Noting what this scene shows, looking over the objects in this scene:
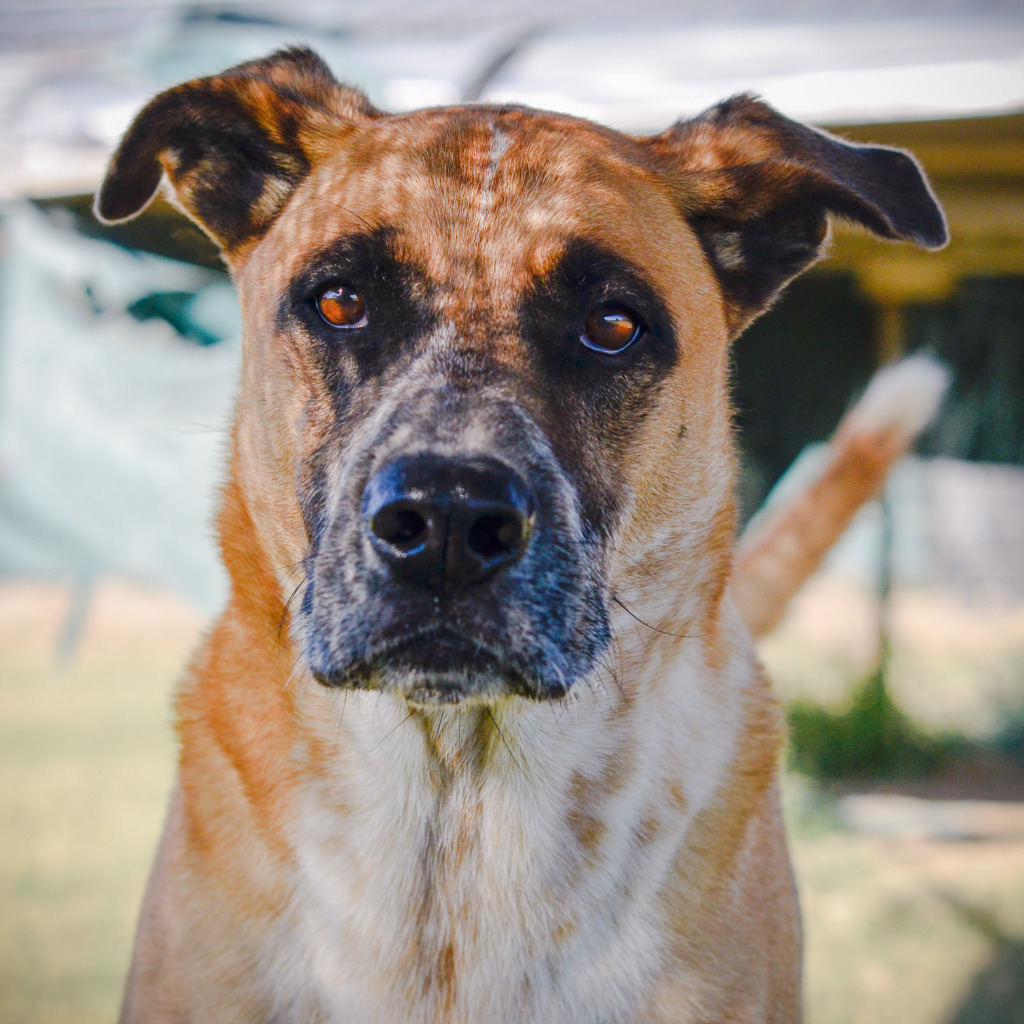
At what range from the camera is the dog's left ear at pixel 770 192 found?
1864mm

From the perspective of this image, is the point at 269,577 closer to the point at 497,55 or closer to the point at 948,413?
the point at 497,55

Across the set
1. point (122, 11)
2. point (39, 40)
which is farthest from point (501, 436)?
point (122, 11)

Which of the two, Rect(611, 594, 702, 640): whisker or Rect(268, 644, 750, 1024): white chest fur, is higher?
Rect(611, 594, 702, 640): whisker

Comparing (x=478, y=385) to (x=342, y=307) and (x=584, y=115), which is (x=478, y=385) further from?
(x=584, y=115)

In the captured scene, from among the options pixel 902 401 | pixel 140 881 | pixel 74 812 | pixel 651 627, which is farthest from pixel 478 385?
pixel 74 812

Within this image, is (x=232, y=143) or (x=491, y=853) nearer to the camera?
(x=491, y=853)

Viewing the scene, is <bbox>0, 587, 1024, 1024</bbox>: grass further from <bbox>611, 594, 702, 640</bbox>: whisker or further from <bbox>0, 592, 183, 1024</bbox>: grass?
<bbox>611, 594, 702, 640</bbox>: whisker

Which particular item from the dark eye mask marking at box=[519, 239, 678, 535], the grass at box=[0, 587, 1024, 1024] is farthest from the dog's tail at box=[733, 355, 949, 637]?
the grass at box=[0, 587, 1024, 1024]

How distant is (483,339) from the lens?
1685 mm

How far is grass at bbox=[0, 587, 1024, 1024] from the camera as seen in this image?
11.5 ft

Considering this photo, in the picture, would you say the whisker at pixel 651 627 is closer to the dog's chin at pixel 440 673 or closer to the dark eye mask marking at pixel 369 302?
the dog's chin at pixel 440 673

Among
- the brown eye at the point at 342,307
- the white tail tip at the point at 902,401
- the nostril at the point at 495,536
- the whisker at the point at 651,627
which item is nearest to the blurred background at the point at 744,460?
the white tail tip at the point at 902,401

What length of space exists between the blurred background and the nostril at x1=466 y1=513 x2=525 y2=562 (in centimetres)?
263

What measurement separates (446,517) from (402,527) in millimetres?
76
